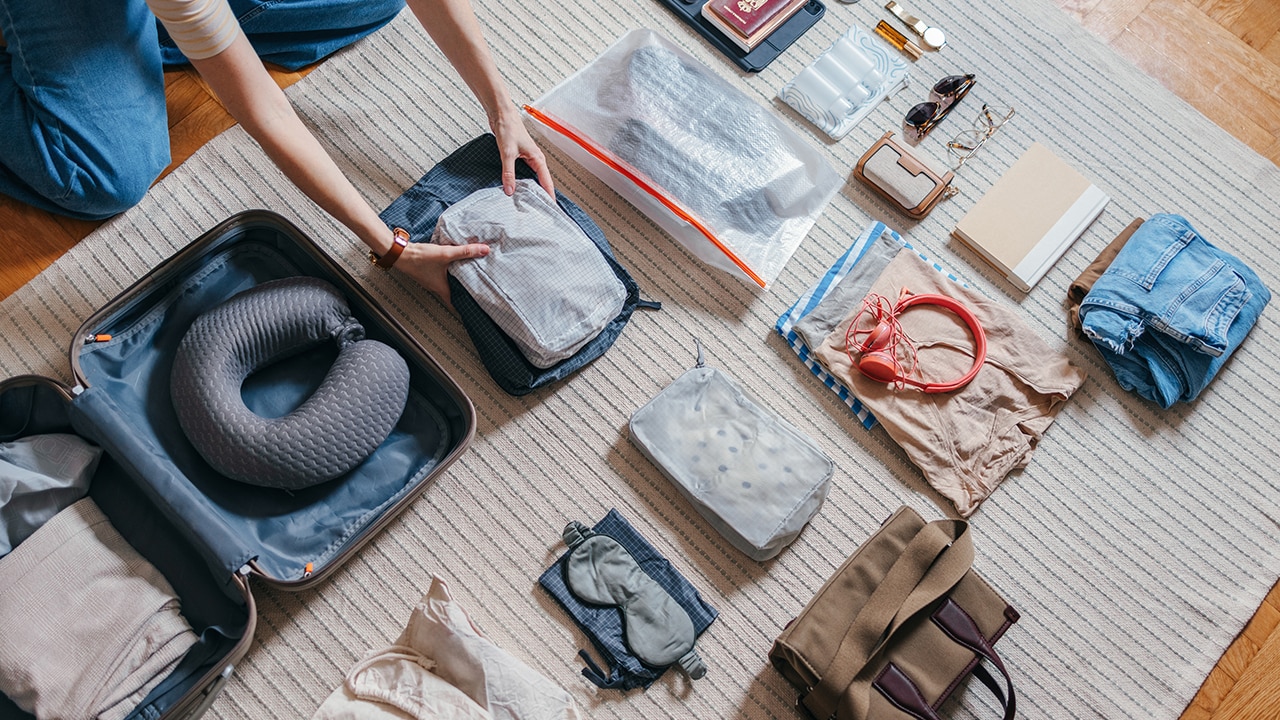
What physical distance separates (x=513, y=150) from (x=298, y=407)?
0.53 metres

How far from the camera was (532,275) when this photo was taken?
1.37 meters

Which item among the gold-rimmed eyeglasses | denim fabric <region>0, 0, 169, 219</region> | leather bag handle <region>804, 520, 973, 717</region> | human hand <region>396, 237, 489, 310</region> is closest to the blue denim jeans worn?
denim fabric <region>0, 0, 169, 219</region>

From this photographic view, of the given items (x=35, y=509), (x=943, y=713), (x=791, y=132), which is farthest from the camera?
(x=791, y=132)

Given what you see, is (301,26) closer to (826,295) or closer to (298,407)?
(298,407)

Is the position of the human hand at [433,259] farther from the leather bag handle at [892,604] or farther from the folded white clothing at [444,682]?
the leather bag handle at [892,604]

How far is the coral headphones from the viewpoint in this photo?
1.46 meters

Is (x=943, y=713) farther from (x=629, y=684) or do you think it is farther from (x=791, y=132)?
(x=791, y=132)

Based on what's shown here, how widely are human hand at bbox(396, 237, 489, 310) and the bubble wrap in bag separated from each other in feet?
1.02

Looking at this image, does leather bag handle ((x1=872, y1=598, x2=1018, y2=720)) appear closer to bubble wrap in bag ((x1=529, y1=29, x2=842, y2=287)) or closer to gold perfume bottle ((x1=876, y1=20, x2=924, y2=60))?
bubble wrap in bag ((x1=529, y1=29, x2=842, y2=287))

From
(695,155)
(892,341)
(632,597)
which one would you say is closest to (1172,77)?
(892,341)

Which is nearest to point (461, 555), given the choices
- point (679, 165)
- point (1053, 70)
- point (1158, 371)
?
point (679, 165)

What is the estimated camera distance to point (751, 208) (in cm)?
154

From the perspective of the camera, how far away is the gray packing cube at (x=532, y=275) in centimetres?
137

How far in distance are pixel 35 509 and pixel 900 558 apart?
1220 millimetres
